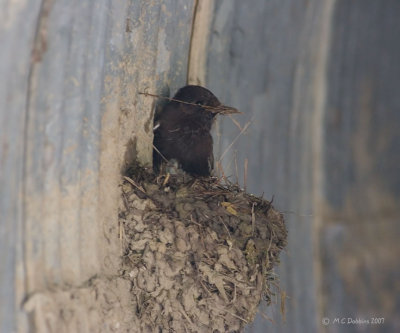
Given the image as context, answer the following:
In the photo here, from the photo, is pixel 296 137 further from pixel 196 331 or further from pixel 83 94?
pixel 83 94

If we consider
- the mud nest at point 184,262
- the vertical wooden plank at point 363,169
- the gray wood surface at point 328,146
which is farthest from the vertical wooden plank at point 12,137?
the vertical wooden plank at point 363,169

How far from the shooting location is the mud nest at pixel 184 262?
13.2 ft

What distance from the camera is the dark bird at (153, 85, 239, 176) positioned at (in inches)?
185

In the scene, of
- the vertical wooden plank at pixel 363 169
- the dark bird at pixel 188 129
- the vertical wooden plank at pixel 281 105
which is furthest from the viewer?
the vertical wooden plank at pixel 363 169

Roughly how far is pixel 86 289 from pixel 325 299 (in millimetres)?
3833

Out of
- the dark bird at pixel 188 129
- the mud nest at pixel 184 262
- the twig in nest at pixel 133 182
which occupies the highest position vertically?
the dark bird at pixel 188 129

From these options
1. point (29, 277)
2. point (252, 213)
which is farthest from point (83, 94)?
point (252, 213)

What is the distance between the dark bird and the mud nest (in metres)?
0.52

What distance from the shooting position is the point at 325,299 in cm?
678

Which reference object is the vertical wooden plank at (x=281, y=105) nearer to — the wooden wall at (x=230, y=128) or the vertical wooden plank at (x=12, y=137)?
the wooden wall at (x=230, y=128)

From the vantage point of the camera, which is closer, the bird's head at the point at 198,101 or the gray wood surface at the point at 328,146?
the bird's head at the point at 198,101

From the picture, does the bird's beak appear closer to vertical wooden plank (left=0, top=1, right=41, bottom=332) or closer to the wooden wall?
the wooden wall

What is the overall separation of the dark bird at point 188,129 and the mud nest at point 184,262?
524 millimetres

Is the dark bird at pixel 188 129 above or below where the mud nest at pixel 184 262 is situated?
above
